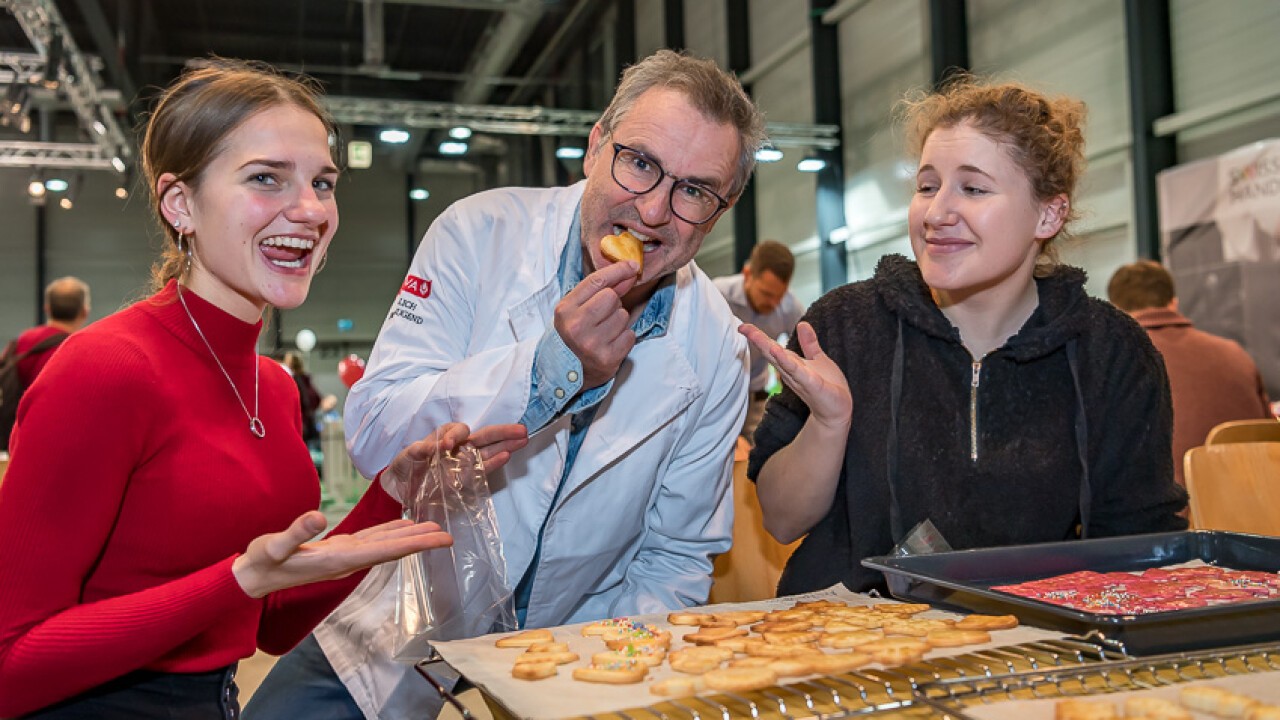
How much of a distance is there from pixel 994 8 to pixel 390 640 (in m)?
8.75

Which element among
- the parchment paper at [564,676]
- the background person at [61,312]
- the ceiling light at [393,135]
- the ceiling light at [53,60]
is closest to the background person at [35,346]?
the background person at [61,312]

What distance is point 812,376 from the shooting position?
1.68 metres

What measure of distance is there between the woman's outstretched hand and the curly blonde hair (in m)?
1.25

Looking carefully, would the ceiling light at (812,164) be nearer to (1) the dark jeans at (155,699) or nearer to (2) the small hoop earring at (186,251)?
(2) the small hoop earring at (186,251)

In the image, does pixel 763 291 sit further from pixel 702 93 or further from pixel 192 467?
pixel 192 467

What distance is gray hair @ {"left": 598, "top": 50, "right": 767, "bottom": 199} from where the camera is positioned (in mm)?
1775

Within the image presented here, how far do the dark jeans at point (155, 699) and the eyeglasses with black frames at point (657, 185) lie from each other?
1004 mm

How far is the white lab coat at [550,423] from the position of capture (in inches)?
67.2

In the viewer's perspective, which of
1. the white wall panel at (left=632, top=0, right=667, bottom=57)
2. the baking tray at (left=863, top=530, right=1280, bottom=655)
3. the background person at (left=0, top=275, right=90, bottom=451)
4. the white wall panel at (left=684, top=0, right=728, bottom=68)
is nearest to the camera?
the baking tray at (left=863, top=530, right=1280, bottom=655)

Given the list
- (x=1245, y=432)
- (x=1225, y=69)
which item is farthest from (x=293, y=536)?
(x=1225, y=69)

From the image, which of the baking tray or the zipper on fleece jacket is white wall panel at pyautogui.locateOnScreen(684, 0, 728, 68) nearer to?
the zipper on fleece jacket

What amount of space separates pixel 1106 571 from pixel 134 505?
1405 mm

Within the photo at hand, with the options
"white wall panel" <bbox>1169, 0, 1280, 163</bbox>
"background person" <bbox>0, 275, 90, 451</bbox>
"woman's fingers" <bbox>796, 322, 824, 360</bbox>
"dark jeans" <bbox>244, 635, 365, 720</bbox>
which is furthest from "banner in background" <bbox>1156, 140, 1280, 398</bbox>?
"background person" <bbox>0, 275, 90, 451</bbox>

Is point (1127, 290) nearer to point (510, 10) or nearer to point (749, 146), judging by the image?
point (749, 146)
